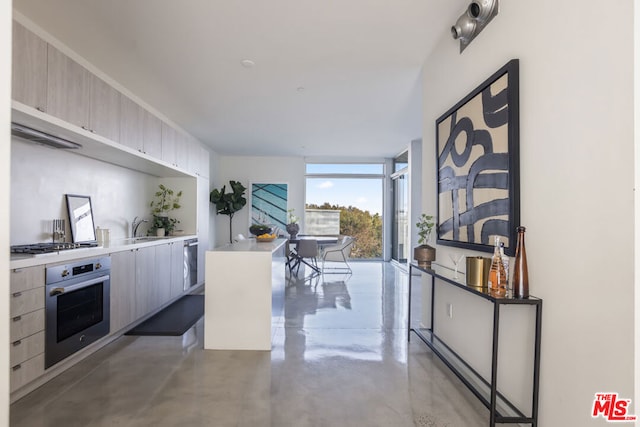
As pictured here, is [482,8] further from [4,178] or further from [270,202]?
[270,202]

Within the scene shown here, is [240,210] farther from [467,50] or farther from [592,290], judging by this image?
[592,290]

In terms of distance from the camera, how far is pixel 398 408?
6.81 feet

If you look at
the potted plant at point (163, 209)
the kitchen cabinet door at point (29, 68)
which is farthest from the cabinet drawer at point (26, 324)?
the potted plant at point (163, 209)

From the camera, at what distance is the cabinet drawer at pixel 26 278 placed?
2057 millimetres

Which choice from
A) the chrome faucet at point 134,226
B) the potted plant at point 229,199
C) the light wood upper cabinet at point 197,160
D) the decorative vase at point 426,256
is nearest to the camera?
the decorative vase at point 426,256

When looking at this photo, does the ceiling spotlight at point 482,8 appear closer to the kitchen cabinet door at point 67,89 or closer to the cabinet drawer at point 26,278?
the kitchen cabinet door at point 67,89

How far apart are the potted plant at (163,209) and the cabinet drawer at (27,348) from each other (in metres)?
2.74

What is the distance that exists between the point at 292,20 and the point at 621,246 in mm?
2632

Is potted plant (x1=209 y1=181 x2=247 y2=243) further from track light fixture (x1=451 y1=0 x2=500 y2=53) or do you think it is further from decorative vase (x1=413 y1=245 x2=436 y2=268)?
track light fixture (x1=451 y1=0 x2=500 y2=53)

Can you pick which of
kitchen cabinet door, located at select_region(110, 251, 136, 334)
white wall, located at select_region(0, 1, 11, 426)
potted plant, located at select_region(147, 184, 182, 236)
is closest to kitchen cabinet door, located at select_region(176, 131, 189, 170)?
potted plant, located at select_region(147, 184, 182, 236)

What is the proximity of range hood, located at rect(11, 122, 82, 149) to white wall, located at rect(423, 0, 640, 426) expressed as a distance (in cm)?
340

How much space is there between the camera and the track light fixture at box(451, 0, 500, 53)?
2.12 m

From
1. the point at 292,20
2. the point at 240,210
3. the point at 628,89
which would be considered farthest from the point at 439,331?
the point at 240,210

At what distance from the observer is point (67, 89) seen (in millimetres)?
2578
